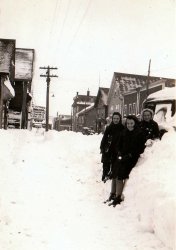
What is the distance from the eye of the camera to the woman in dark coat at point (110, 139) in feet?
27.6

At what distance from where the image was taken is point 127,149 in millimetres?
7383

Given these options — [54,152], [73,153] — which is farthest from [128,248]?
[54,152]

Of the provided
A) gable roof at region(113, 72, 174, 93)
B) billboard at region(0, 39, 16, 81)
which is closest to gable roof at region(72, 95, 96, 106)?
gable roof at region(113, 72, 174, 93)

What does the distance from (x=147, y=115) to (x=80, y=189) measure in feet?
7.16

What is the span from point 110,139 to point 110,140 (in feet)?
0.07

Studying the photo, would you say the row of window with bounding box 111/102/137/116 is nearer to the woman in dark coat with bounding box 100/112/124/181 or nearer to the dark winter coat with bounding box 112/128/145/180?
the woman in dark coat with bounding box 100/112/124/181

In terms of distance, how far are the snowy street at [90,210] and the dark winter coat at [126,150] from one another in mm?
191

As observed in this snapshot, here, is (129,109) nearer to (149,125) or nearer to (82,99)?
(149,125)

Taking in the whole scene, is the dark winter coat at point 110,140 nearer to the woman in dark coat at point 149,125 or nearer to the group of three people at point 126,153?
the woman in dark coat at point 149,125

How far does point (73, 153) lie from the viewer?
1473 cm

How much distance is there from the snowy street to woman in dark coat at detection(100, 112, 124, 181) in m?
0.52

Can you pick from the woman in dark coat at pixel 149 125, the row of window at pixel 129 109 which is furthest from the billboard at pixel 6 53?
the row of window at pixel 129 109

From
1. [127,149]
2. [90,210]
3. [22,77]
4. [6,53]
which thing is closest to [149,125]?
[127,149]

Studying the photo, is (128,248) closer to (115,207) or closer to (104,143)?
(115,207)
